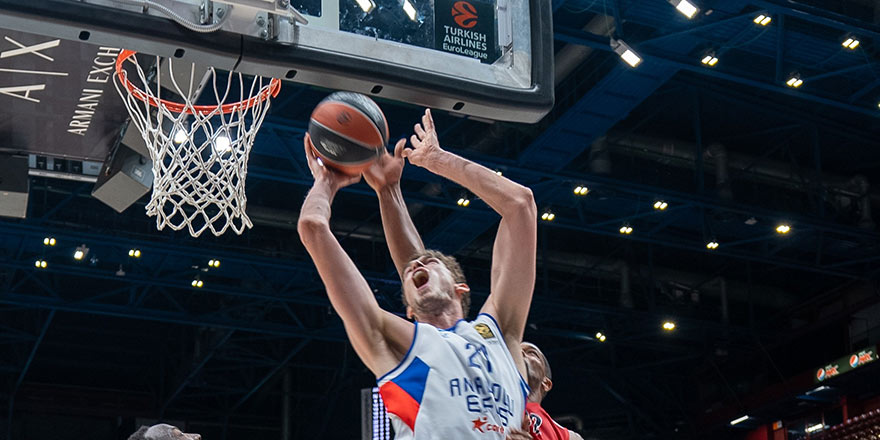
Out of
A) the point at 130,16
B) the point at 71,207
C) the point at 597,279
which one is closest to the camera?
the point at 130,16

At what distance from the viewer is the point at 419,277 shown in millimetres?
3633

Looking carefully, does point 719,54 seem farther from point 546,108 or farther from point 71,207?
point 71,207

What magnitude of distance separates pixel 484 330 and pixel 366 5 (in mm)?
2035

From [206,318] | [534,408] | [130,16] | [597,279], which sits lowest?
[534,408]

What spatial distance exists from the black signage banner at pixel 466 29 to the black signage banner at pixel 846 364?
1459cm

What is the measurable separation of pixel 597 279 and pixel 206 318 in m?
6.51

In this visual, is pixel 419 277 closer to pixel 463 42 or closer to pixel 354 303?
pixel 354 303

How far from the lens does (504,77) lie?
17.4 ft

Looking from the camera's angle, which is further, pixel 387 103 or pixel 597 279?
pixel 597 279

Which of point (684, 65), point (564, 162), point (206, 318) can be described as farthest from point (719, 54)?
point (206, 318)

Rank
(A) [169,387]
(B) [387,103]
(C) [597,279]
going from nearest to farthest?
(B) [387,103] < (C) [597,279] < (A) [169,387]

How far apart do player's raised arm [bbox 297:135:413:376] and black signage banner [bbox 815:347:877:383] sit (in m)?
16.3

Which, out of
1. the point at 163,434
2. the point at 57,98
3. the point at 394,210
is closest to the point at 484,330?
the point at 394,210

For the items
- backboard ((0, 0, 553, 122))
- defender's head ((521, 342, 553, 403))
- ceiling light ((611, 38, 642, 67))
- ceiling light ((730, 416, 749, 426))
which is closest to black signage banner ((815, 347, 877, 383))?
ceiling light ((730, 416, 749, 426))
